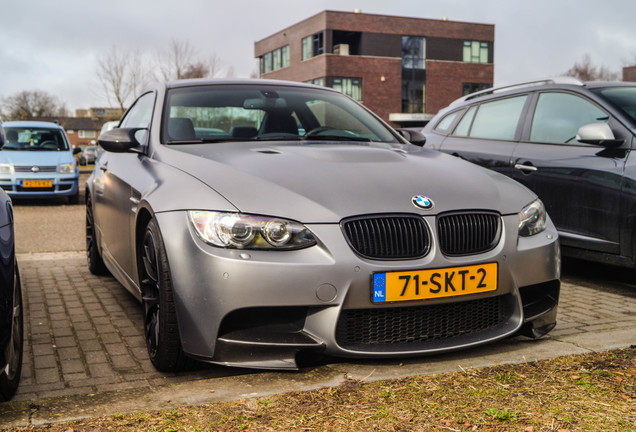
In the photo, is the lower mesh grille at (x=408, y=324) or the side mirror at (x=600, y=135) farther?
the side mirror at (x=600, y=135)

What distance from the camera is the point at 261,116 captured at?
4668 mm

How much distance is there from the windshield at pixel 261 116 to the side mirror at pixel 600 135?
168cm

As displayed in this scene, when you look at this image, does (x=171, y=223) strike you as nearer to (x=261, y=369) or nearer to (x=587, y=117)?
(x=261, y=369)

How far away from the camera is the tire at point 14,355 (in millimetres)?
2875

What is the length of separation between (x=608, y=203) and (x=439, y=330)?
2.67 metres

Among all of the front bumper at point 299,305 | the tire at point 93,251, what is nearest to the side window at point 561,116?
the front bumper at point 299,305

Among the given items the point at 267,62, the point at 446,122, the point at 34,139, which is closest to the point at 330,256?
the point at 446,122

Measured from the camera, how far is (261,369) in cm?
317

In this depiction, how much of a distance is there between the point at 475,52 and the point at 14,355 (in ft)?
175

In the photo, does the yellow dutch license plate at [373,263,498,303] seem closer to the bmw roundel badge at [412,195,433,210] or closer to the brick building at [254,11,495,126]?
the bmw roundel badge at [412,195,433,210]

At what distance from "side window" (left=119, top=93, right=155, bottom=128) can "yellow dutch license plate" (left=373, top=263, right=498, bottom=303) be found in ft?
7.36

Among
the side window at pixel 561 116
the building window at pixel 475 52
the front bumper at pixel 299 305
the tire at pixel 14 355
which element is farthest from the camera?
the building window at pixel 475 52

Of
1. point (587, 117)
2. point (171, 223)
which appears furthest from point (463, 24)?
point (171, 223)

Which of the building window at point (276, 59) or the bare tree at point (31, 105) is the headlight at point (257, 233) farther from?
the bare tree at point (31, 105)
